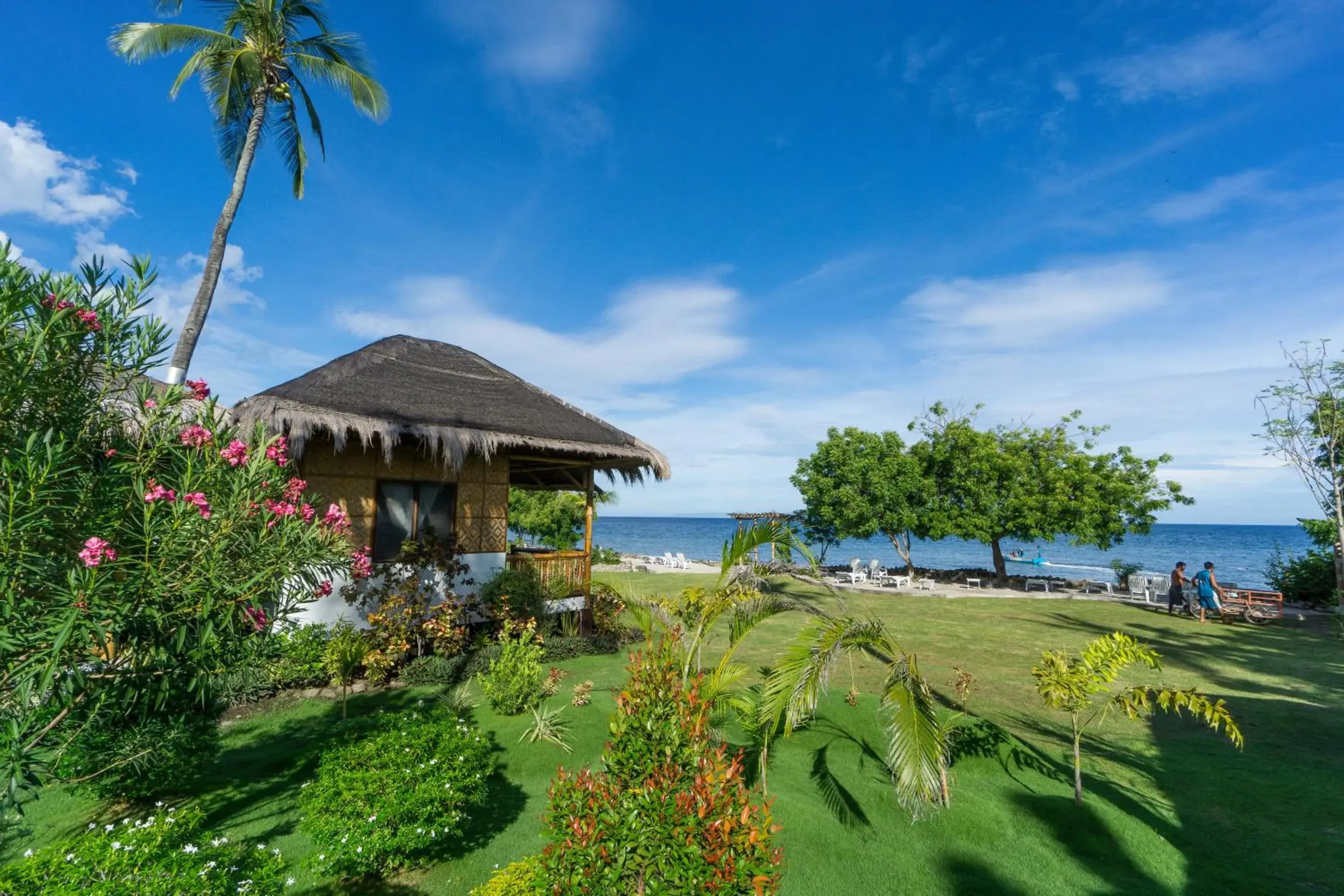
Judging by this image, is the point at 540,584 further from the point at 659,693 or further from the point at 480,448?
the point at 659,693

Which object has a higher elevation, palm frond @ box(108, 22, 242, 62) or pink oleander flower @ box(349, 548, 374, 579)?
palm frond @ box(108, 22, 242, 62)

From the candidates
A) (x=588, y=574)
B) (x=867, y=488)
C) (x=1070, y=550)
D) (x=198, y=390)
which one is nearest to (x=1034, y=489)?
(x=867, y=488)

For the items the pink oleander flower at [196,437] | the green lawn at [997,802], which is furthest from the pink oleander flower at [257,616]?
the green lawn at [997,802]

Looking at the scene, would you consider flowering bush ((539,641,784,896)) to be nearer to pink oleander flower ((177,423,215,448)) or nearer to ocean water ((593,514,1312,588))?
pink oleander flower ((177,423,215,448))

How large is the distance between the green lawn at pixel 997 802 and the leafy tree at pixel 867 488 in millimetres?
12869

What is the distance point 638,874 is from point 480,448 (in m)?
7.59

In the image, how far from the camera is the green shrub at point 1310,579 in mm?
15789

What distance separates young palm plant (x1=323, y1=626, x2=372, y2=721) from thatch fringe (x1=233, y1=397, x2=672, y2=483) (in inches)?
98.9

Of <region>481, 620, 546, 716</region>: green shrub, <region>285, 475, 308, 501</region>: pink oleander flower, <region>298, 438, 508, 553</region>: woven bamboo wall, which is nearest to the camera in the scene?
<region>285, 475, 308, 501</region>: pink oleander flower

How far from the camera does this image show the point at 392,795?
3590mm

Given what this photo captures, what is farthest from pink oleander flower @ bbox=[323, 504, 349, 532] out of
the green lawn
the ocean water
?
the ocean water

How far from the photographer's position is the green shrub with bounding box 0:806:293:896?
7.54 feet

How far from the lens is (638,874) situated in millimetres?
2512

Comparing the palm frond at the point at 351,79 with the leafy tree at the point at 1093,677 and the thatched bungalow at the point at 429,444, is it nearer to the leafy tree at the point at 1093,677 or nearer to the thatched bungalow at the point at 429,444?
the thatched bungalow at the point at 429,444
